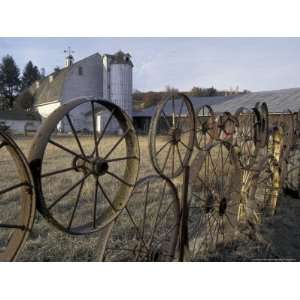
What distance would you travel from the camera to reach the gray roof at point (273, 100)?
43.5 ft

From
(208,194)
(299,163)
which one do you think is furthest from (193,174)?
(299,163)

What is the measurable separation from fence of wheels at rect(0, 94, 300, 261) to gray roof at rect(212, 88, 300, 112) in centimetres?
762

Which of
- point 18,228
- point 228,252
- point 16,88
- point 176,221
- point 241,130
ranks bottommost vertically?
point 228,252

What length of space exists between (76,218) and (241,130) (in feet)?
7.53

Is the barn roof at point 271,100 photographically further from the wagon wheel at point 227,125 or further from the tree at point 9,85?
the wagon wheel at point 227,125

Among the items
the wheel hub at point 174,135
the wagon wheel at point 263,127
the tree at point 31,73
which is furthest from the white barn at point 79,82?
the wheel hub at point 174,135

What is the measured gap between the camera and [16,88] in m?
6.51

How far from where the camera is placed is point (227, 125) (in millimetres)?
3836

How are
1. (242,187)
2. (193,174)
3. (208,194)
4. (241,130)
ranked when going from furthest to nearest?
(241,130), (242,187), (208,194), (193,174)

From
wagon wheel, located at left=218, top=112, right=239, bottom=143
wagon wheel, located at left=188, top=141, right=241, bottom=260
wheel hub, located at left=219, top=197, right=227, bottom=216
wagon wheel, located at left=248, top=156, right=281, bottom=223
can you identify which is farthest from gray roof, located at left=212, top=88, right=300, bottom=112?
wheel hub, located at left=219, top=197, right=227, bottom=216

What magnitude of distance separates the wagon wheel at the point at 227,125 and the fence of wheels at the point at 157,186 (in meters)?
0.01

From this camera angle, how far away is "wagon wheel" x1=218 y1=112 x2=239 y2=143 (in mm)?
3760

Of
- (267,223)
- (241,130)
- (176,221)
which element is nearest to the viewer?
(176,221)

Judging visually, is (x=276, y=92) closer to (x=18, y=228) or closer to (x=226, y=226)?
(x=226, y=226)
